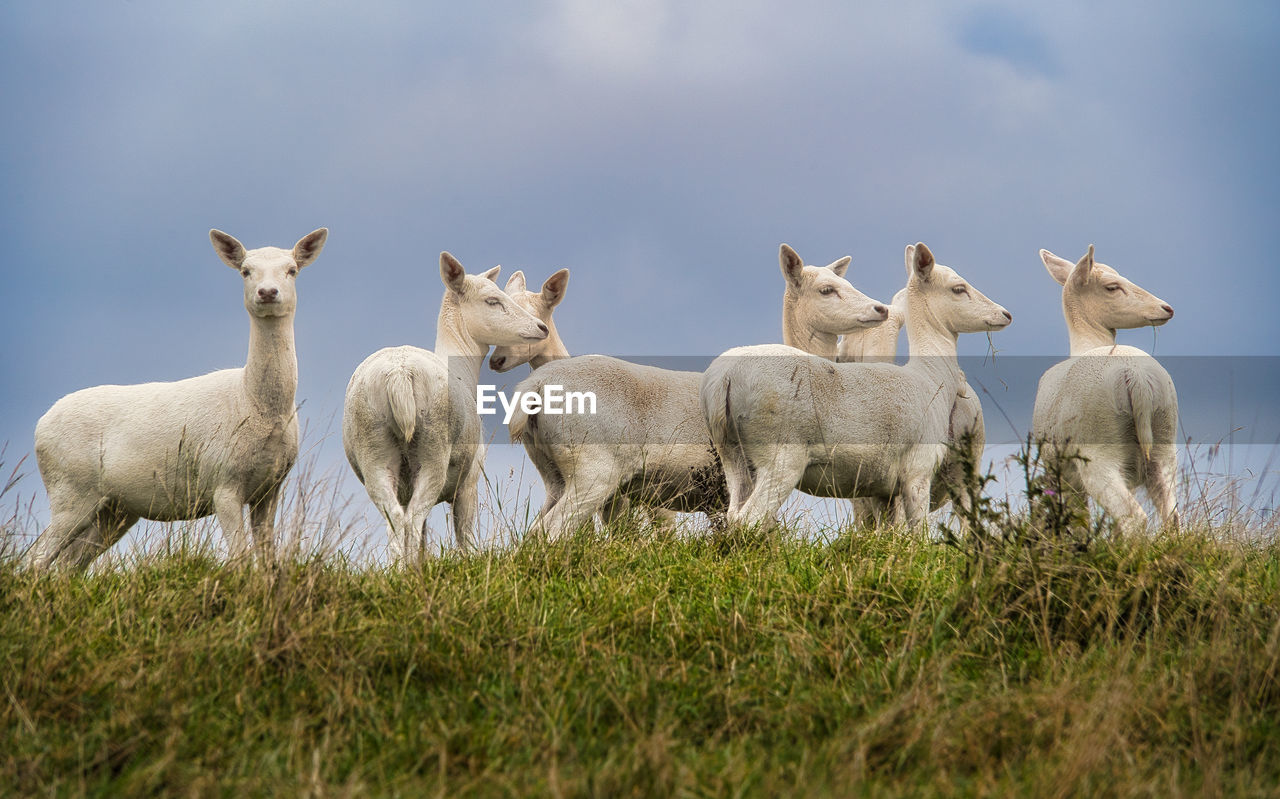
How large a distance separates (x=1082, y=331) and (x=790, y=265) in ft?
7.96

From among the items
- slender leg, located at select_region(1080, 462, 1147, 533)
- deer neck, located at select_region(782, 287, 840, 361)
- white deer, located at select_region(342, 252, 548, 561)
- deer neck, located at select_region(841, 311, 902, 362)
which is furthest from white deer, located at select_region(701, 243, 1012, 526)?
deer neck, located at select_region(841, 311, 902, 362)

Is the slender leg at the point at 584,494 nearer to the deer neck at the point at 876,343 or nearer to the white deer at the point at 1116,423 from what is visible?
the white deer at the point at 1116,423

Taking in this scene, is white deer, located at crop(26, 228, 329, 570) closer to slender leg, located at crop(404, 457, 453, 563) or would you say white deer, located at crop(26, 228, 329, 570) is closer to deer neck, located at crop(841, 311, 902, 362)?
slender leg, located at crop(404, 457, 453, 563)

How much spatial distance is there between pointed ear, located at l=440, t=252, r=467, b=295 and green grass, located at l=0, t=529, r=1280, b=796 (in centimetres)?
330

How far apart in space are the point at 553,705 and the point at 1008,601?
7.37 ft

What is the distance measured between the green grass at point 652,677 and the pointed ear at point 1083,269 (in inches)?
137

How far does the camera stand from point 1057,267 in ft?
32.7

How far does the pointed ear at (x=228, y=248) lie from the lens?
317 inches

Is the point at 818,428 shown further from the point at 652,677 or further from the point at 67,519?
the point at 67,519

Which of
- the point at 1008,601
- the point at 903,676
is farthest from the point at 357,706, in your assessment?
the point at 1008,601

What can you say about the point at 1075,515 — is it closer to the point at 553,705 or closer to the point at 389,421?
the point at 553,705

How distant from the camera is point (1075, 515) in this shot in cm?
561

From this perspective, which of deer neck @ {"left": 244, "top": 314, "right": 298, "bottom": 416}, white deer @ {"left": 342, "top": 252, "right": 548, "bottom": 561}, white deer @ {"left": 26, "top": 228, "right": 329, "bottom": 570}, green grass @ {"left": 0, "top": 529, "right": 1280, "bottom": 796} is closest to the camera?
green grass @ {"left": 0, "top": 529, "right": 1280, "bottom": 796}

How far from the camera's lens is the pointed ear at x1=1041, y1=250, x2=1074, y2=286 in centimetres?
992
